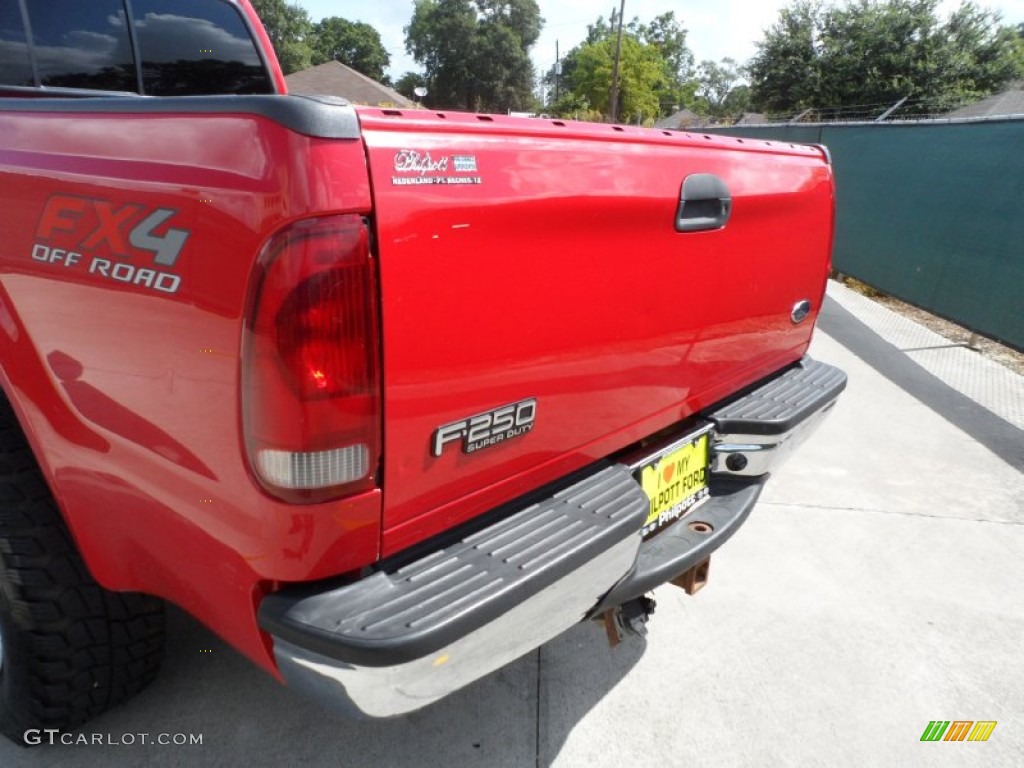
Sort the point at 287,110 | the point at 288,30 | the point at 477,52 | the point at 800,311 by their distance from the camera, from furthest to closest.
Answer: the point at 288,30, the point at 477,52, the point at 800,311, the point at 287,110

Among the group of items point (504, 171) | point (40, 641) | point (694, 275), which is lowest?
point (40, 641)

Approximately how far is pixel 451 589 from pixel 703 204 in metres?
1.23

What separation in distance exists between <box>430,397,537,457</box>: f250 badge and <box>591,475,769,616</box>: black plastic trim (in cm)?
52

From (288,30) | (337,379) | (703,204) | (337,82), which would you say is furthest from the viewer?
(288,30)

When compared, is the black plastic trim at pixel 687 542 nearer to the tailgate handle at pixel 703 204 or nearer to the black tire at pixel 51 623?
the tailgate handle at pixel 703 204

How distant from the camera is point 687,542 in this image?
207cm

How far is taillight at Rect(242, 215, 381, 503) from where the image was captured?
117 centimetres

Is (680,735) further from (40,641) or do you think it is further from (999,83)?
(999,83)

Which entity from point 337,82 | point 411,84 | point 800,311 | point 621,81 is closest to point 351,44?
point 411,84

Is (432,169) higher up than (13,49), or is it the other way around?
(13,49)

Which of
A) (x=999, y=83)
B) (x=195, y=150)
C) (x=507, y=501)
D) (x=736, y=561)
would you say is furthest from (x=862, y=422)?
(x=999, y=83)

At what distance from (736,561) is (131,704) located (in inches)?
91.4

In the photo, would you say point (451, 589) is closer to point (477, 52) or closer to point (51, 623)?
point (51, 623)

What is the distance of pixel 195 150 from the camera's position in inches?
48.1
